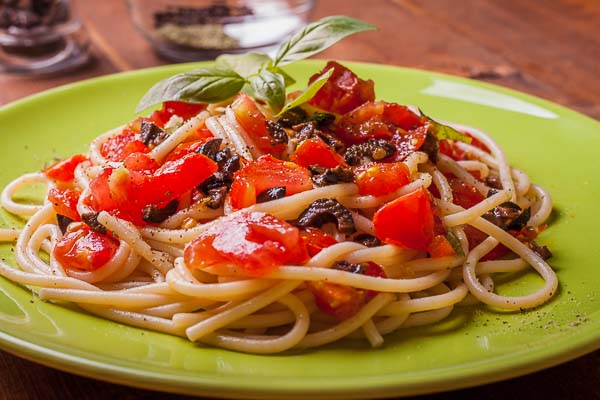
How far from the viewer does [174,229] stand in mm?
4652

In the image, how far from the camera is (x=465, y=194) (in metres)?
5.09

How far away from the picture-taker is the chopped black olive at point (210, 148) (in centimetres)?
477

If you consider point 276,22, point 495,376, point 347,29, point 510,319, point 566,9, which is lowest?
point 566,9

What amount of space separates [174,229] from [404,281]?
128 cm

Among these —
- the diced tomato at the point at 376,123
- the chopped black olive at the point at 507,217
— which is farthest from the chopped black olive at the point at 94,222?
the chopped black olive at the point at 507,217

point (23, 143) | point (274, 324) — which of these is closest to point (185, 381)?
point (274, 324)

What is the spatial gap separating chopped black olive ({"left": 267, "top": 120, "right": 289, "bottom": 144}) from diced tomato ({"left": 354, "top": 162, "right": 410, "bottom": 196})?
48 centimetres

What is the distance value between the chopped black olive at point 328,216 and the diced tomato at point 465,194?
0.88 meters

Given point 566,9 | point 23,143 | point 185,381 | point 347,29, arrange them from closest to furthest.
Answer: point 185,381 → point 347,29 → point 23,143 → point 566,9

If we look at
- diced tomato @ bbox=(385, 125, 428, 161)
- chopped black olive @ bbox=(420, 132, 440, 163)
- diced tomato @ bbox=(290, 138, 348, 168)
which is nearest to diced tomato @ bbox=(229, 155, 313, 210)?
diced tomato @ bbox=(290, 138, 348, 168)

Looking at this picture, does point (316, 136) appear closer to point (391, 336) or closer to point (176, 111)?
point (176, 111)

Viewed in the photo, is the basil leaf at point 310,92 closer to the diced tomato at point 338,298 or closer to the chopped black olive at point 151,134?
the chopped black olive at point 151,134

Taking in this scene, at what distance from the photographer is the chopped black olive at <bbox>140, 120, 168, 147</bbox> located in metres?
5.09

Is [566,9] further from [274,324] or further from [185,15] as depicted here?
[274,324]
